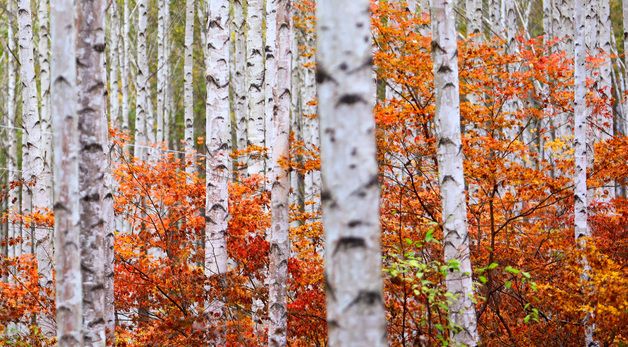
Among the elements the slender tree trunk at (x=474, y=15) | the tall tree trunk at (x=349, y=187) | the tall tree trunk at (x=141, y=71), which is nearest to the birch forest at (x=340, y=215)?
the tall tree trunk at (x=349, y=187)

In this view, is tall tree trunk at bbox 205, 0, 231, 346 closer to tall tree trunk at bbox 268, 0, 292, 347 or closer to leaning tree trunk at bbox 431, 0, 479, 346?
tall tree trunk at bbox 268, 0, 292, 347

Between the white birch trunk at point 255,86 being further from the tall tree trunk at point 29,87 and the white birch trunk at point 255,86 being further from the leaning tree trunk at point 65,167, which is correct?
the leaning tree trunk at point 65,167

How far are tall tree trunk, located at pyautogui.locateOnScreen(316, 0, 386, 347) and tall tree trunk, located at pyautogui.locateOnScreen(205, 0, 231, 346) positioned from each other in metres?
6.01

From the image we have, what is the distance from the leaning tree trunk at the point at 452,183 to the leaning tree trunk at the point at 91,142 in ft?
9.49

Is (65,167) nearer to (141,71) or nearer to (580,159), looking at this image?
(580,159)

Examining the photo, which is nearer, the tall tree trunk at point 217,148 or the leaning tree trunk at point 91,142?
the leaning tree trunk at point 91,142

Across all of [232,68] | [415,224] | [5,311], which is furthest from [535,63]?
[232,68]

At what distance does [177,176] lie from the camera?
1256cm

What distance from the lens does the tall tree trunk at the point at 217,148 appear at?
28.8 ft

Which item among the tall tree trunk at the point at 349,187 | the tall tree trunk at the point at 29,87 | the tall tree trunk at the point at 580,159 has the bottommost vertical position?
the tall tree trunk at the point at 349,187

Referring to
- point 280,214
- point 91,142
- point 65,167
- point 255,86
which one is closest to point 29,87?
point 255,86

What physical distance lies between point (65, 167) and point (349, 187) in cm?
191

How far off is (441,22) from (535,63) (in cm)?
611

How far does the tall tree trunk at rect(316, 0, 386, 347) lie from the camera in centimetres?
276
